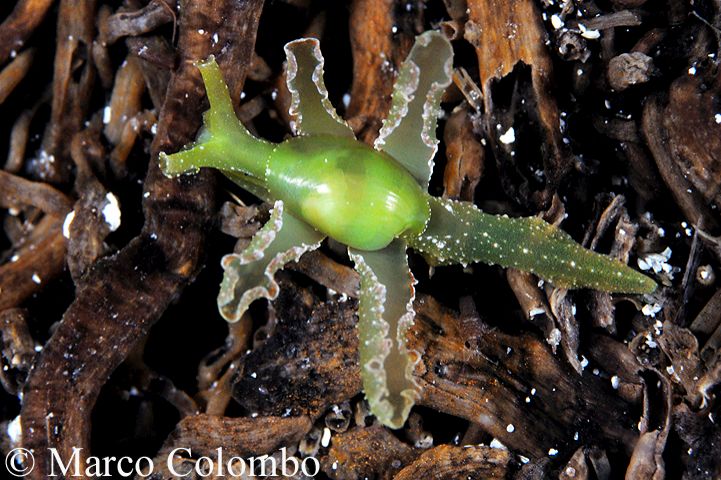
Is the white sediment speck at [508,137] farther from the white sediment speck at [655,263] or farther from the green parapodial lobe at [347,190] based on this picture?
the white sediment speck at [655,263]

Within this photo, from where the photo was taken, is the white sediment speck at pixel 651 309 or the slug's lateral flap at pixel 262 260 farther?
the white sediment speck at pixel 651 309

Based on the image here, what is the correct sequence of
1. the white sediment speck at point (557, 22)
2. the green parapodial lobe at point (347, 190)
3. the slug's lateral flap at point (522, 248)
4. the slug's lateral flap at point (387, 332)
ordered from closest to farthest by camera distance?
the slug's lateral flap at point (387, 332) → the green parapodial lobe at point (347, 190) → the slug's lateral flap at point (522, 248) → the white sediment speck at point (557, 22)

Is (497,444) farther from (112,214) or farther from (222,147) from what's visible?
(112,214)

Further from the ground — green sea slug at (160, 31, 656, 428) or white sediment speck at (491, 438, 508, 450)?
green sea slug at (160, 31, 656, 428)

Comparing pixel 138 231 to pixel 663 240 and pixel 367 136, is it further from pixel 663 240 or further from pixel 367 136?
pixel 663 240

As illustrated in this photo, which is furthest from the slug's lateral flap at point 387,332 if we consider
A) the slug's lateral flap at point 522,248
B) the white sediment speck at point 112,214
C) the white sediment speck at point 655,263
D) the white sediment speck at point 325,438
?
the white sediment speck at point 112,214

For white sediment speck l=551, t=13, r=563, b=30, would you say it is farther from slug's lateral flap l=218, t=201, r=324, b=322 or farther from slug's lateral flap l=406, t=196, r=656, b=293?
slug's lateral flap l=218, t=201, r=324, b=322

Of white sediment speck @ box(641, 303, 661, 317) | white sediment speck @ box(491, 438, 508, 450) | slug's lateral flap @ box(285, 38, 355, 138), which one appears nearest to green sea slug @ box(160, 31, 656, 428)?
slug's lateral flap @ box(285, 38, 355, 138)

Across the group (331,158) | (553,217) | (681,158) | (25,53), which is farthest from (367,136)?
(25,53)

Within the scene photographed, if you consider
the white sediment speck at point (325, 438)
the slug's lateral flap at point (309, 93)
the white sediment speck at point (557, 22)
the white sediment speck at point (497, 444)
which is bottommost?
the white sediment speck at point (325, 438)
